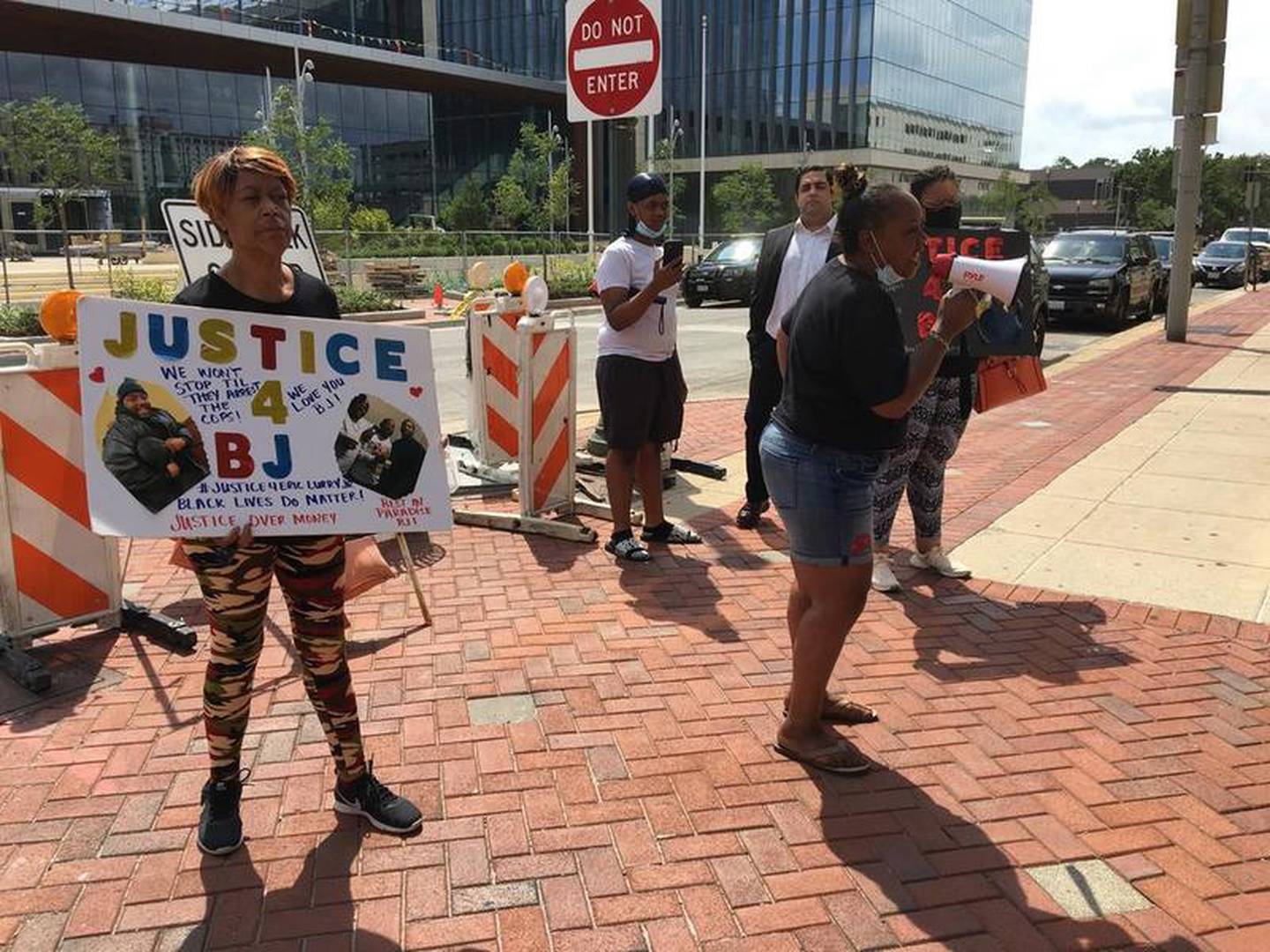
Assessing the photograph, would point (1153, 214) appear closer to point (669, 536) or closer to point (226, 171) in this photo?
point (669, 536)

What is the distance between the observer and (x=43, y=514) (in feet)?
13.5

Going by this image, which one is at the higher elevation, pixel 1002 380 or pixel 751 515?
pixel 1002 380

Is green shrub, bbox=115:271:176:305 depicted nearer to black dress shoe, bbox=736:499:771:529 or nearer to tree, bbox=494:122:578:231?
black dress shoe, bbox=736:499:771:529

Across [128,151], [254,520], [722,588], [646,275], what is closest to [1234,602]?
[722,588]

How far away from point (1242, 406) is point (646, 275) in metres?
7.69

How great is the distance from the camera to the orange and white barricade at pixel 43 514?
3.95 metres

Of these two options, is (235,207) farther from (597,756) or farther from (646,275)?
(646,275)

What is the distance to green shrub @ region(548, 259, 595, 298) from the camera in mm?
27469

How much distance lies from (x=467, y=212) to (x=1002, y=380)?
4821cm

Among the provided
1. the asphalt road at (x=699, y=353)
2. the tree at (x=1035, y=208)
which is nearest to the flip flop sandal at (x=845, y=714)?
the asphalt road at (x=699, y=353)

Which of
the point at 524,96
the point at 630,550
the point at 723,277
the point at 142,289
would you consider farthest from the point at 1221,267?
the point at 524,96

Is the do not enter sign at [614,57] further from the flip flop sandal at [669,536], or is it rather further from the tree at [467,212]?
the tree at [467,212]

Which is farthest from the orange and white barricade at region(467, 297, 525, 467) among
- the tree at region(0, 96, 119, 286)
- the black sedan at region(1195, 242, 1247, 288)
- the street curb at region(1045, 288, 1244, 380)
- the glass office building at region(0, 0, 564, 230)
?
the tree at region(0, 96, 119, 286)

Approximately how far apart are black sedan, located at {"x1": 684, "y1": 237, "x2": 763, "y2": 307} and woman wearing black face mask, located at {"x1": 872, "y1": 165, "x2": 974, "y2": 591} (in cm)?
1817
